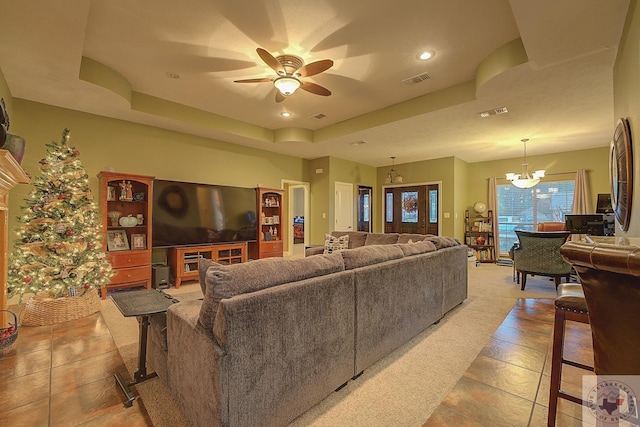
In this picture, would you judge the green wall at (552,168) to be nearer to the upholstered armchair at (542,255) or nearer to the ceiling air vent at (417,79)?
the upholstered armchair at (542,255)

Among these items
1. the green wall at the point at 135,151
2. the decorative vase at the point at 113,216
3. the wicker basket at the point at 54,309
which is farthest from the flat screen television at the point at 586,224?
the decorative vase at the point at 113,216

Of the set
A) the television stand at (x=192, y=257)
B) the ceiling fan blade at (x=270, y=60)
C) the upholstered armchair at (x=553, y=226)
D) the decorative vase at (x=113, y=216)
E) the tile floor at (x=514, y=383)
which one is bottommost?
the tile floor at (x=514, y=383)

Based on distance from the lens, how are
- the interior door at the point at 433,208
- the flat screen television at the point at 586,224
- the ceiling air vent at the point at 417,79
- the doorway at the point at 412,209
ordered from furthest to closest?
the doorway at the point at 412,209 < the interior door at the point at 433,208 < the flat screen television at the point at 586,224 < the ceiling air vent at the point at 417,79

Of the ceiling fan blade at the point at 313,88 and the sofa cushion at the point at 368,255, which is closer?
the sofa cushion at the point at 368,255

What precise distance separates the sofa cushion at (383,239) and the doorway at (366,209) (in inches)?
137

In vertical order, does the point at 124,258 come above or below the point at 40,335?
above

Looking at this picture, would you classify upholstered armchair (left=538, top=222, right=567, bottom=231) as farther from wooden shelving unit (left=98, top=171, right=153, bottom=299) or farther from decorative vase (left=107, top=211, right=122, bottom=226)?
decorative vase (left=107, top=211, right=122, bottom=226)

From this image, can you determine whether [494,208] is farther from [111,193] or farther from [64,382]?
[64,382]

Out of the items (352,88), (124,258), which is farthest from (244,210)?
(352,88)

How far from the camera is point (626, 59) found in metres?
2.28

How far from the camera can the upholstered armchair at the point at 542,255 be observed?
4234mm

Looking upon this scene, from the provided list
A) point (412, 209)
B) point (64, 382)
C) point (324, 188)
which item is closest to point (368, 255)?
point (64, 382)

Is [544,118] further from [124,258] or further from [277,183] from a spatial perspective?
[124,258]

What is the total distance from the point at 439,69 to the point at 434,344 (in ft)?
10.2
